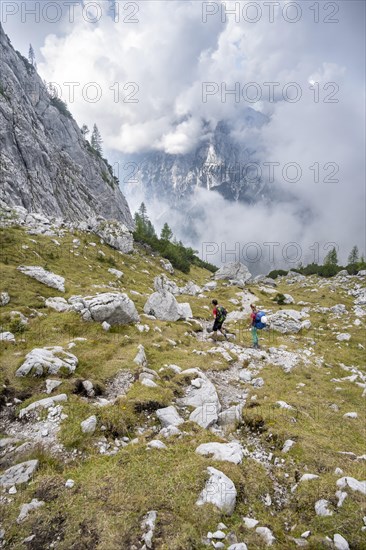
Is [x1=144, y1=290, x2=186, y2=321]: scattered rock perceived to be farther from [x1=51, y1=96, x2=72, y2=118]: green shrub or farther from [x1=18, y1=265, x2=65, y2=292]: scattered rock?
[x1=51, y1=96, x2=72, y2=118]: green shrub

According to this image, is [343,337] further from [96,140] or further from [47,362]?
[96,140]

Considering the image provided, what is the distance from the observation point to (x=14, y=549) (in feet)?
17.4

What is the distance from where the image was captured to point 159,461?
7703 mm

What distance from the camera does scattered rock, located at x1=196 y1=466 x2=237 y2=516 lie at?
6312mm

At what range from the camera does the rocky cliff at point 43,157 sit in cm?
8600

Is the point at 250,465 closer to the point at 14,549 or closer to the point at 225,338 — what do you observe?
the point at 14,549

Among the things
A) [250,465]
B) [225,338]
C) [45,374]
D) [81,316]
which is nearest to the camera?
[250,465]

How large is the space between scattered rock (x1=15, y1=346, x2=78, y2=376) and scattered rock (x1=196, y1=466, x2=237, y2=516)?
775 cm

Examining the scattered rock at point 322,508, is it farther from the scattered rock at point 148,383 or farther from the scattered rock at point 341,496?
the scattered rock at point 148,383

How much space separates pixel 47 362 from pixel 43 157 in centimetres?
11110

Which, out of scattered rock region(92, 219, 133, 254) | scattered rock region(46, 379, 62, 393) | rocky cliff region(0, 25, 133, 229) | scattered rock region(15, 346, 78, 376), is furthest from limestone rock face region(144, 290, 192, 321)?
rocky cliff region(0, 25, 133, 229)

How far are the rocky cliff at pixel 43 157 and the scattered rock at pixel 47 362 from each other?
5321 cm

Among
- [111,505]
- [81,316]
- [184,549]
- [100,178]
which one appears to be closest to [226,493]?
[184,549]

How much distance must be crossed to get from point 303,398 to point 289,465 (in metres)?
6.04
